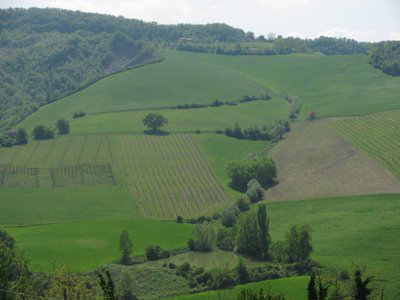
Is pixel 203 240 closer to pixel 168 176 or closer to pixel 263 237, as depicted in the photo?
pixel 263 237

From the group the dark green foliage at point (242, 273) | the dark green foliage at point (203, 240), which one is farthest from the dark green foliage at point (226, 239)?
the dark green foliage at point (242, 273)

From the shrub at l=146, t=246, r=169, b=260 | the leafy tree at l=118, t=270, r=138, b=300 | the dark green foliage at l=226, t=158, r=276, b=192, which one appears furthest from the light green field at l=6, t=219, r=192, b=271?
the dark green foliage at l=226, t=158, r=276, b=192

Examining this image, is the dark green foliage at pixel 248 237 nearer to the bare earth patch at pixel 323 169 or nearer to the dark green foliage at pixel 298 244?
the dark green foliage at pixel 298 244

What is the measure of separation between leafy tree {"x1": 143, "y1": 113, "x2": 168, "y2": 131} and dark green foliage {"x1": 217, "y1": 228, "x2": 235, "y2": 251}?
65079mm

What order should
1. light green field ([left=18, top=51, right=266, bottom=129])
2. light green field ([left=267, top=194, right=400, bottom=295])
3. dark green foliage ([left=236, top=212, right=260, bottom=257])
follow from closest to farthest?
light green field ([left=267, top=194, right=400, bottom=295]) < dark green foliage ([left=236, top=212, right=260, bottom=257]) < light green field ([left=18, top=51, right=266, bottom=129])

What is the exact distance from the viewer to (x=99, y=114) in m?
170

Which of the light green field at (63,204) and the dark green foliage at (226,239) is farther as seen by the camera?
the light green field at (63,204)

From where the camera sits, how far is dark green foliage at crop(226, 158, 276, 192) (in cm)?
11925

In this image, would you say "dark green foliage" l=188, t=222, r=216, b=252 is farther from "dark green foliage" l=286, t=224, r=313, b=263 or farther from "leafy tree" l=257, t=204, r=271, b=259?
"dark green foliage" l=286, t=224, r=313, b=263

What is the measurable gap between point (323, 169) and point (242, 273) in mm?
48913

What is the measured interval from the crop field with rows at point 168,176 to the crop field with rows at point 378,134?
102 ft

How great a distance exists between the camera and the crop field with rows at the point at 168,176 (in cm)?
10881

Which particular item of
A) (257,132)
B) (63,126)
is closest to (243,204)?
(257,132)

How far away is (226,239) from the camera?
90.4 metres
